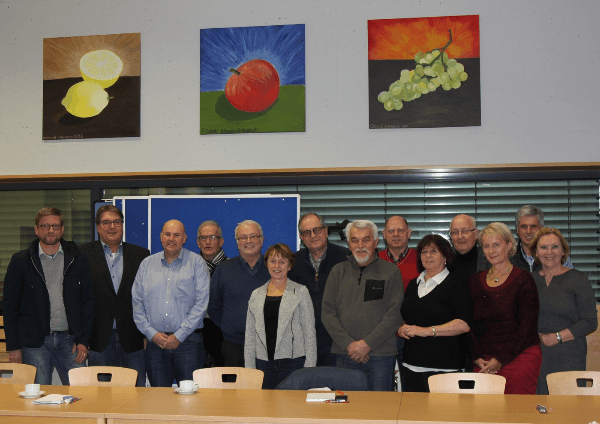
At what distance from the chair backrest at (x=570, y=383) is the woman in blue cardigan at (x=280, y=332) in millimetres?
1406

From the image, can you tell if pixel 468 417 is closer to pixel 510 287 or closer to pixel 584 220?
pixel 510 287

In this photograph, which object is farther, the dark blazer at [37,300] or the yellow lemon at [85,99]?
the yellow lemon at [85,99]

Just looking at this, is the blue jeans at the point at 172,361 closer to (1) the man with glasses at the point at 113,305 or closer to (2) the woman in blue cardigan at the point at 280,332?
(1) the man with glasses at the point at 113,305

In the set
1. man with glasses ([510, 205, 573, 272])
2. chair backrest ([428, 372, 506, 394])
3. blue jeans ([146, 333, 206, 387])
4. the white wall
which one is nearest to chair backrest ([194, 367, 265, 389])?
blue jeans ([146, 333, 206, 387])

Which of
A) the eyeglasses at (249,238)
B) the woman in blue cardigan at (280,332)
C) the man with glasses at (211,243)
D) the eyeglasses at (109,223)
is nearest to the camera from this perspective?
the woman in blue cardigan at (280,332)

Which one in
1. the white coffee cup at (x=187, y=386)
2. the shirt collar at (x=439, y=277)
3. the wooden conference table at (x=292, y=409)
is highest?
the shirt collar at (x=439, y=277)

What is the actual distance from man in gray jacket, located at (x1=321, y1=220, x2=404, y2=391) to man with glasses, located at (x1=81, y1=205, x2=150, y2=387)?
1.44 m

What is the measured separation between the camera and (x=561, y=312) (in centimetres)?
348

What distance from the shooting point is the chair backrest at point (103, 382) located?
3.27 m

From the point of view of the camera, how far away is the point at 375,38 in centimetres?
480

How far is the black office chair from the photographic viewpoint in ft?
9.93

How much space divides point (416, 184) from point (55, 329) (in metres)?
3.03

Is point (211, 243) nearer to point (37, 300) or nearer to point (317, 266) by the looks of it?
point (317, 266)

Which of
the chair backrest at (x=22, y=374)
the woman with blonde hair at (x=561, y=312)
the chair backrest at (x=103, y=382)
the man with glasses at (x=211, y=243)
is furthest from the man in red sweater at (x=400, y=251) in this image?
the chair backrest at (x=22, y=374)
